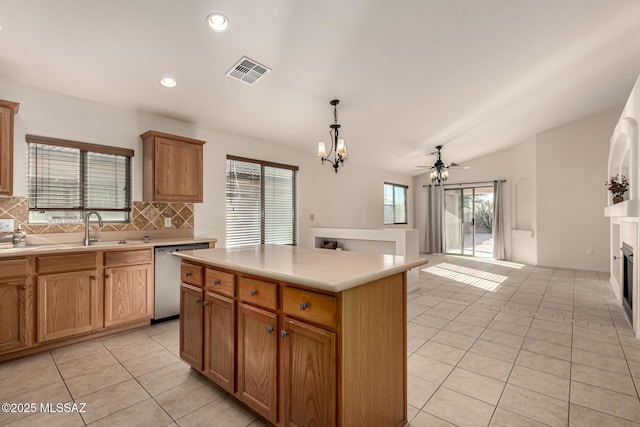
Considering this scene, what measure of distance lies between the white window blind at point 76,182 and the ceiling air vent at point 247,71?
1.78 m

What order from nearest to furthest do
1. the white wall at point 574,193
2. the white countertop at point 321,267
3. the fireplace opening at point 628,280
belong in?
the white countertop at point 321,267 < the fireplace opening at point 628,280 < the white wall at point 574,193

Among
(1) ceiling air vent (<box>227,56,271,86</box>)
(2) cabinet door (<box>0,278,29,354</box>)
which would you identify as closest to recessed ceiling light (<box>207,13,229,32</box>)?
(1) ceiling air vent (<box>227,56,271,86</box>)

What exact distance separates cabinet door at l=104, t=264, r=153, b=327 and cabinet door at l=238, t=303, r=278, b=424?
1.94 metres

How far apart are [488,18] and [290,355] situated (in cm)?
306

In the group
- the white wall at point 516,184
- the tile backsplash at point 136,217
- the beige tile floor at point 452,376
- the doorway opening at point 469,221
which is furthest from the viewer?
the doorway opening at point 469,221

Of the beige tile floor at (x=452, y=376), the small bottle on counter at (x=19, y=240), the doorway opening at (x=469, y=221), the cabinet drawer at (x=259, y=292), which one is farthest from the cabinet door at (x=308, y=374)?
the doorway opening at (x=469, y=221)

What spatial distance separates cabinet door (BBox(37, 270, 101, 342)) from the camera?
8.39 feet

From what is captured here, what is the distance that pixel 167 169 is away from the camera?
3516 mm

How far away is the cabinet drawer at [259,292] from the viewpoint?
1.57 m

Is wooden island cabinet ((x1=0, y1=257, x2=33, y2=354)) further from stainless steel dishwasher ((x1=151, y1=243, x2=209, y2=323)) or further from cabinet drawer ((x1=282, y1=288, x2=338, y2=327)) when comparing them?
Result: cabinet drawer ((x1=282, y1=288, x2=338, y2=327))

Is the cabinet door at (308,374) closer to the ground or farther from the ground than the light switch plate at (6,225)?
closer to the ground

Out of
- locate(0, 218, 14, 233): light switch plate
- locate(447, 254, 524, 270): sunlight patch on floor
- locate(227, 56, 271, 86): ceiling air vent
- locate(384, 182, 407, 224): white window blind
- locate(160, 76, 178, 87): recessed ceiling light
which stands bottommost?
locate(447, 254, 524, 270): sunlight patch on floor

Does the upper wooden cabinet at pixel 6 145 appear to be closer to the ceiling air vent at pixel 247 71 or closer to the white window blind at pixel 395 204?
the ceiling air vent at pixel 247 71

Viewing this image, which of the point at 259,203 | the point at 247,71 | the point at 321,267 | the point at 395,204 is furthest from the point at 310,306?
the point at 395,204
